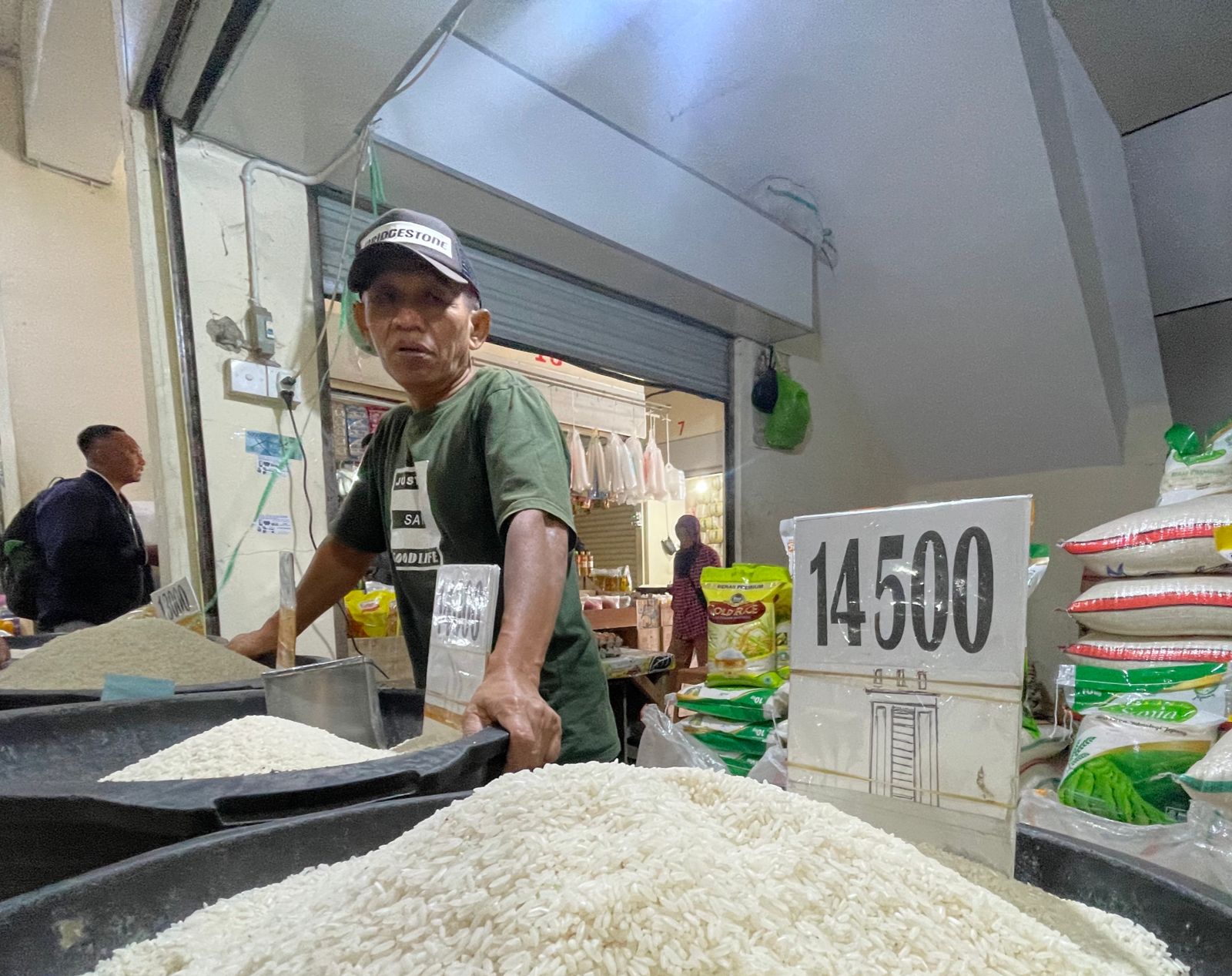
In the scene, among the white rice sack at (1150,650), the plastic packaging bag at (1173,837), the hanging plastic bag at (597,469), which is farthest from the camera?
the hanging plastic bag at (597,469)

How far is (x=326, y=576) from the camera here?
4.08 feet

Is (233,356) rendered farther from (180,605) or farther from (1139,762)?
(1139,762)

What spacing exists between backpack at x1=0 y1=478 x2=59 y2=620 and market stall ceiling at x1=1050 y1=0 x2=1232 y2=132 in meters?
3.69

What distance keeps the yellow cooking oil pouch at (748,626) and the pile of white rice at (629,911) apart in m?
1.06

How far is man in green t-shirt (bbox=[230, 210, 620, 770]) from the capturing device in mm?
842

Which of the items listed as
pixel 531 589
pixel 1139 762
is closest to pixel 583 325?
pixel 531 589

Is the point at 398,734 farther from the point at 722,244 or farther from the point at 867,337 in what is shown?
the point at 867,337

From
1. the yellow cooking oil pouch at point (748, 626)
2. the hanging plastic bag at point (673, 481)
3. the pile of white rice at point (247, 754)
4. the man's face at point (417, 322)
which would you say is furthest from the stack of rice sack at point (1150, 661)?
the hanging plastic bag at point (673, 481)

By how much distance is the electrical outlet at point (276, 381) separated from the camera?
5.57 feet

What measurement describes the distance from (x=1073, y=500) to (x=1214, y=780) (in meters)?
2.70

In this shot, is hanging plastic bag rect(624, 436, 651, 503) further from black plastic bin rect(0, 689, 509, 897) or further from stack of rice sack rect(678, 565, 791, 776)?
black plastic bin rect(0, 689, 509, 897)

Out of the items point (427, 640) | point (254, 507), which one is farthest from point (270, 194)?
point (427, 640)

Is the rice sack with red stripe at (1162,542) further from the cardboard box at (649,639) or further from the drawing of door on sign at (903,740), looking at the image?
the cardboard box at (649,639)

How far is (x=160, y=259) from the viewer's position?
1.58 metres
